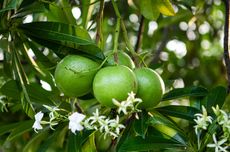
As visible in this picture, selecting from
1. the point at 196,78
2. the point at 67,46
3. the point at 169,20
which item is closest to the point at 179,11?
the point at 169,20

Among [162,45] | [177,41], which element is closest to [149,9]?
[162,45]

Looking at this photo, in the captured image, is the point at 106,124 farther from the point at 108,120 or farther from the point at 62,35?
the point at 62,35

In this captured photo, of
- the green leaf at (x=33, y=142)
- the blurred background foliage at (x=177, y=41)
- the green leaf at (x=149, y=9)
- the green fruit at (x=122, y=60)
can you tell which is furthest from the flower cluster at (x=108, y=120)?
the blurred background foliage at (x=177, y=41)

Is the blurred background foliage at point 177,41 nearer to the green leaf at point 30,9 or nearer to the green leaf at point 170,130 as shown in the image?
the green leaf at point 30,9

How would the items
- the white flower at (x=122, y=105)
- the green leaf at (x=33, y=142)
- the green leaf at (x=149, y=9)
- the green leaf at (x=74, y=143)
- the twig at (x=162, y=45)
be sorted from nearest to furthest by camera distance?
the white flower at (x=122, y=105) < the green leaf at (x=74, y=143) < the green leaf at (x=149, y=9) < the green leaf at (x=33, y=142) < the twig at (x=162, y=45)

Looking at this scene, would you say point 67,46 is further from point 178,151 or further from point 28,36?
point 178,151
